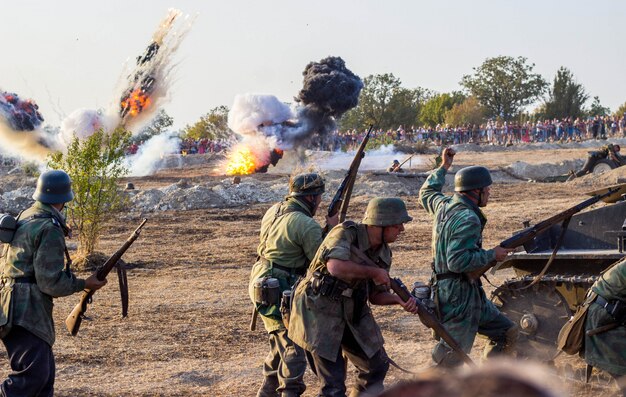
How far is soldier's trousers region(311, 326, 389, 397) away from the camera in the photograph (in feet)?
20.4

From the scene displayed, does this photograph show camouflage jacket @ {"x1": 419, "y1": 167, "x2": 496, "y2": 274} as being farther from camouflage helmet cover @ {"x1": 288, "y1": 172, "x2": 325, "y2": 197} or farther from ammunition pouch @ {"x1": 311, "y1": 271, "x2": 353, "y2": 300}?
ammunition pouch @ {"x1": 311, "y1": 271, "x2": 353, "y2": 300}

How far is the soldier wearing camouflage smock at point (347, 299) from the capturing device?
6062mm

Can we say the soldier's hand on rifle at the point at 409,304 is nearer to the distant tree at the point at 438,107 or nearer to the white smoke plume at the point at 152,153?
the white smoke plume at the point at 152,153

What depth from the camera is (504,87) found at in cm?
6544

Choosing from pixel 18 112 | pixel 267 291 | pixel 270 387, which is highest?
pixel 18 112

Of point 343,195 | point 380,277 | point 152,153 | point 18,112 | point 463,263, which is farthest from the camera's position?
point 152,153

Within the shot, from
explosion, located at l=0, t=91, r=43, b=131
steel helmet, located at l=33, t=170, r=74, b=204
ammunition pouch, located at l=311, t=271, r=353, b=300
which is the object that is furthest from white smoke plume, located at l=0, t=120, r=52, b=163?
ammunition pouch, located at l=311, t=271, r=353, b=300

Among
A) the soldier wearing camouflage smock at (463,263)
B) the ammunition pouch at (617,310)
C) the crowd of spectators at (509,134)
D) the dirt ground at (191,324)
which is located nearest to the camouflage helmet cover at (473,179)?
the soldier wearing camouflage smock at (463,263)

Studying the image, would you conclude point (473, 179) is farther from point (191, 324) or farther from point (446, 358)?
point (191, 324)

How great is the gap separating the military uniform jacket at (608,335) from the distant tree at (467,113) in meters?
57.6

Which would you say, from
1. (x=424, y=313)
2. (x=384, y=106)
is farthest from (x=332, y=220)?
(x=384, y=106)

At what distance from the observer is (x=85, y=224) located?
17406 mm

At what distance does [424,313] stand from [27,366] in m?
2.52

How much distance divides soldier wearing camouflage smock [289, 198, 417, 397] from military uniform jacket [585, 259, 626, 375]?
115 cm
